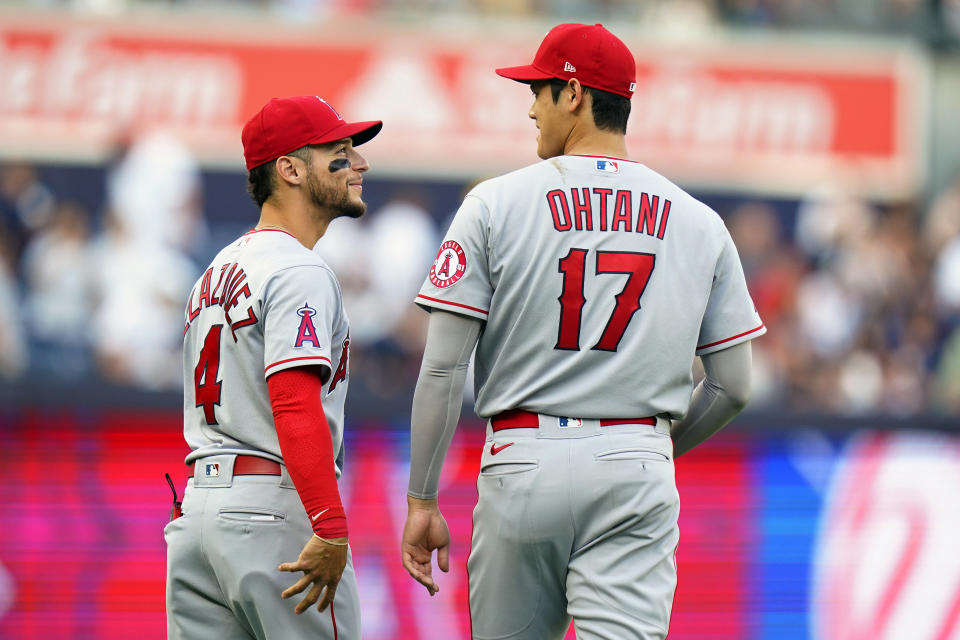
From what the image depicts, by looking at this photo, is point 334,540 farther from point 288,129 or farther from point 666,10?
point 666,10

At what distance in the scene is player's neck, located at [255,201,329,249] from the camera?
3826 millimetres

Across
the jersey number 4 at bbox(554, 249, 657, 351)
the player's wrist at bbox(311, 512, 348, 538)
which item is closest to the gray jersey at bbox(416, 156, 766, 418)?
the jersey number 4 at bbox(554, 249, 657, 351)

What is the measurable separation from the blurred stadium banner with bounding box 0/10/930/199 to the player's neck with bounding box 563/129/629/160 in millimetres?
9780

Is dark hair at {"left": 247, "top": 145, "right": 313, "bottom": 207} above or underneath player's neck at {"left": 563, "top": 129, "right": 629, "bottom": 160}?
→ underneath

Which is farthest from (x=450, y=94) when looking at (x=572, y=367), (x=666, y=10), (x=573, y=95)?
(x=572, y=367)

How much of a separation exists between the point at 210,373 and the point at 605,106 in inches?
53.6

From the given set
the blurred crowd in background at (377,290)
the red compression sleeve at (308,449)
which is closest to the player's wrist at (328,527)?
the red compression sleeve at (308,449)

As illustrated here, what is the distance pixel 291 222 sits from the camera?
12.6 ft

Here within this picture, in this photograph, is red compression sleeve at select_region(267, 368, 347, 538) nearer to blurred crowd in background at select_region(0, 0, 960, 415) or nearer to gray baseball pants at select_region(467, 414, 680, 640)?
gray baseball pants at select_region(467, 414, 680, 640)

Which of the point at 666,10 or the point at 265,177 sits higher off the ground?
the point at 666,10

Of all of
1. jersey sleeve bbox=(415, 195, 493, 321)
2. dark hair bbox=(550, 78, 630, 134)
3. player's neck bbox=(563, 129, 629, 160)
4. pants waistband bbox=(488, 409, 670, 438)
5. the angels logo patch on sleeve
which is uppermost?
dark hair bbox=(550, 78, 630, 134)

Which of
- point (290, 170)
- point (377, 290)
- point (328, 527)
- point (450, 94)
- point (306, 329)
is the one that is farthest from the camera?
point (450, 94)

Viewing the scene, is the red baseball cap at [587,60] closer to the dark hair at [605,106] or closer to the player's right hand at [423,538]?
the dark hair at [605,106]

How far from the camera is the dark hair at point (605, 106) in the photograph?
12.2ft
